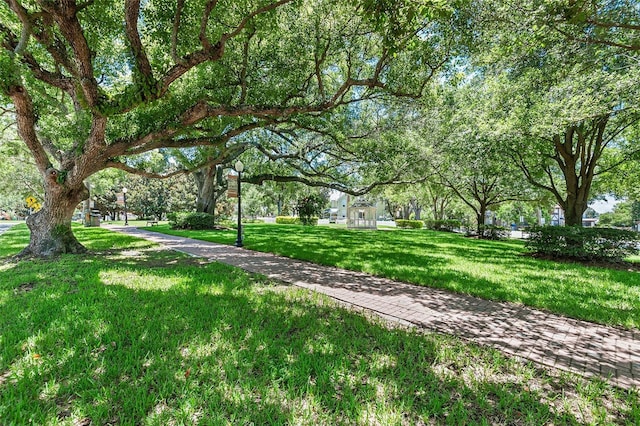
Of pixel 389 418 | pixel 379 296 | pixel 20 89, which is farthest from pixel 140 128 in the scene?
pixel 389 418

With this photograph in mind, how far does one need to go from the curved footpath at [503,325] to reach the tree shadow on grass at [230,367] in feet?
1.72

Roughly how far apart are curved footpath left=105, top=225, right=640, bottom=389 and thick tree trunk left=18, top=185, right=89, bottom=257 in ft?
20.9

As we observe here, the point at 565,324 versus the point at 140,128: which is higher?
the point at 140,128

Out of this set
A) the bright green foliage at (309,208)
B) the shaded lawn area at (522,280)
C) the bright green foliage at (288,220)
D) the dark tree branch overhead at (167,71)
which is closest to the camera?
the shaded lawn area at (522,280)

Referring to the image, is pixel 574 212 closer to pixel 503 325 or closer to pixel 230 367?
pixel 503 325

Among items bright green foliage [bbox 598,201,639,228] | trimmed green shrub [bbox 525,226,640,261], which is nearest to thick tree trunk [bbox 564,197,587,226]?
trimmed green shrub [bbox 525,226,640,261]

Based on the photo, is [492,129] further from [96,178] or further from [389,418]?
[96,178]

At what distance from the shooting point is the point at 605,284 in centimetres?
575

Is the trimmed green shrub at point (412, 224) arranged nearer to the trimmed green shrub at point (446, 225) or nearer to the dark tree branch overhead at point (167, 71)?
the trimmed green shrub at point (446, 225)

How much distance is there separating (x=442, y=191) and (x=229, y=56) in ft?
73.7

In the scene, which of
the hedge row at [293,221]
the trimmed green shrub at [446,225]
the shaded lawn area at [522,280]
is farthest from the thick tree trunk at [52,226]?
the trimmed green shrub at [446,225]

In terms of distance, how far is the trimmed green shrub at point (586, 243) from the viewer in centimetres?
827

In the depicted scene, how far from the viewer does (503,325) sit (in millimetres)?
3682

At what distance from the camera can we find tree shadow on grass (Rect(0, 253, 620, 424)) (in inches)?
77.4
